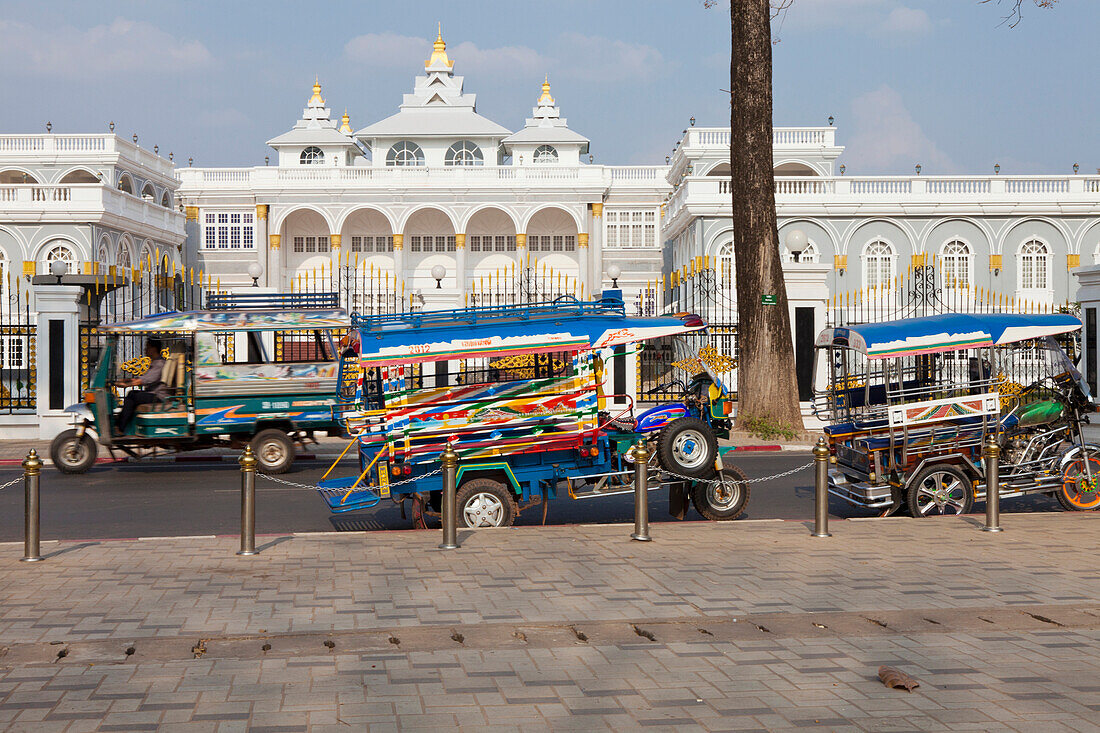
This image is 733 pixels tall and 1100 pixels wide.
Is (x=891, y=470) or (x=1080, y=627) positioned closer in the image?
(x=1080, y=627)

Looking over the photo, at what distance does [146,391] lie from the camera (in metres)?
15.4

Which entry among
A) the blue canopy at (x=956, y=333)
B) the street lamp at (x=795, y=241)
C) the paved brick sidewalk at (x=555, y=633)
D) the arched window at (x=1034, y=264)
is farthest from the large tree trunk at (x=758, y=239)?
the arched window at (x=1034, y=264)

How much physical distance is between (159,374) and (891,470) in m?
10.4

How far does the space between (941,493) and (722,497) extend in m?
2.25

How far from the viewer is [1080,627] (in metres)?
6.48

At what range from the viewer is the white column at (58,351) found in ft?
67.7

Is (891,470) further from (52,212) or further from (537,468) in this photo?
(52,212)

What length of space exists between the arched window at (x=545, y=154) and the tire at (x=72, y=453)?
4422 centimetres

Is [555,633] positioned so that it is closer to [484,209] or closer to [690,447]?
[690,447]

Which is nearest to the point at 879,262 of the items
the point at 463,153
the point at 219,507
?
the point at 463,153

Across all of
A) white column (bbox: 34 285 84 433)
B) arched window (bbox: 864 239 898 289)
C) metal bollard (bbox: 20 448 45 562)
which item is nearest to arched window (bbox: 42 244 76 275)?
white column (bbox: 34 285 84 433)

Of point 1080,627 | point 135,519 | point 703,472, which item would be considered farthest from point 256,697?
point 135,519

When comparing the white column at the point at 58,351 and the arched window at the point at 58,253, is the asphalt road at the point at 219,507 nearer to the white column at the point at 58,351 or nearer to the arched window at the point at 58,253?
the white column at the point at 58,351

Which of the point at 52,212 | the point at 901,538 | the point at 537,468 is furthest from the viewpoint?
the point at 52,212
